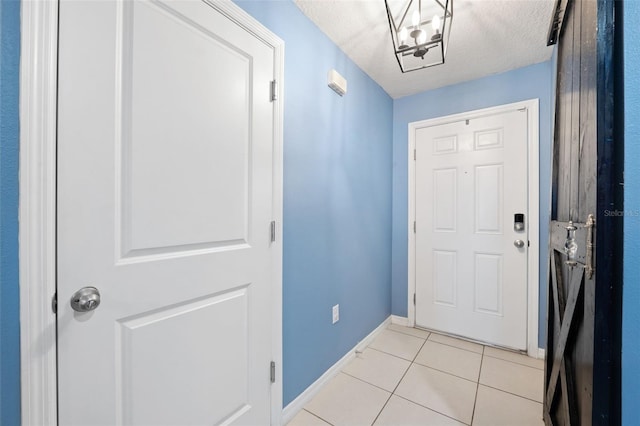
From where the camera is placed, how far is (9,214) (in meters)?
0.69

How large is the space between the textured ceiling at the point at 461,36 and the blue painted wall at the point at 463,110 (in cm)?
10

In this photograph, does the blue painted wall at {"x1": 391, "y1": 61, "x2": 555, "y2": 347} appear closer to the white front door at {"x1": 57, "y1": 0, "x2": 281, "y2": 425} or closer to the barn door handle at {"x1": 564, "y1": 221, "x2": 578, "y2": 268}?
the barn door handle at {"x1": 564, "y1": 221, "x2": 578, "y2": 268}

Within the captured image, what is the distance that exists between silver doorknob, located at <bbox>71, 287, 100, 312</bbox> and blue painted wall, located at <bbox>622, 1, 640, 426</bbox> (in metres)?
1.43

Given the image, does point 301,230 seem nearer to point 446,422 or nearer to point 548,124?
point 446,422

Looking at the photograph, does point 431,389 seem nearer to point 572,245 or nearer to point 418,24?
point 572,245

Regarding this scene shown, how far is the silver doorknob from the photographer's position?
2.53ft

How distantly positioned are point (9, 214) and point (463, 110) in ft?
9.86

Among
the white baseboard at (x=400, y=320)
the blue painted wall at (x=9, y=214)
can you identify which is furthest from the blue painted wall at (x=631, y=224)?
the white baseboard at (x=400, y=320)

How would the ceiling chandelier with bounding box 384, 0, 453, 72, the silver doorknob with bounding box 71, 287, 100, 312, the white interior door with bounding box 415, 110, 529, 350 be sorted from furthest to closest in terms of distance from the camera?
the white interior door with bounding box 415, 110, 529, 350 → the ceiling chandelier with bounding box 384, 0, 453, 72 → the silver doorknob with bounding box 71, 287, 100, 312

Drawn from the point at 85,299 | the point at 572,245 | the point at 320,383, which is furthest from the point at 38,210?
the point at 320,383

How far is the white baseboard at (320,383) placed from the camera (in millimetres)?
1515

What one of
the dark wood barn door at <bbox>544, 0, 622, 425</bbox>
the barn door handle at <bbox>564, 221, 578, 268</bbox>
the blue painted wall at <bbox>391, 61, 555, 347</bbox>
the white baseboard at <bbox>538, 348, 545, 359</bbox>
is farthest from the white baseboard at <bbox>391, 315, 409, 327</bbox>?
the barn door handle at <bbox>564, 221, 578, 268</bbox>

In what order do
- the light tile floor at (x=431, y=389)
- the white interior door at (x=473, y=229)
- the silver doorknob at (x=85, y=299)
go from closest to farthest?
the silver doorknob at (x=85, y=299) → the light tile floor at (x=431, y=389) → the white interior door at (x=473, y=229)

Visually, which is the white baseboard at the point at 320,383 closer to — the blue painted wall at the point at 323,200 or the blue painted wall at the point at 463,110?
the blue painted wall at the point at 323,200
